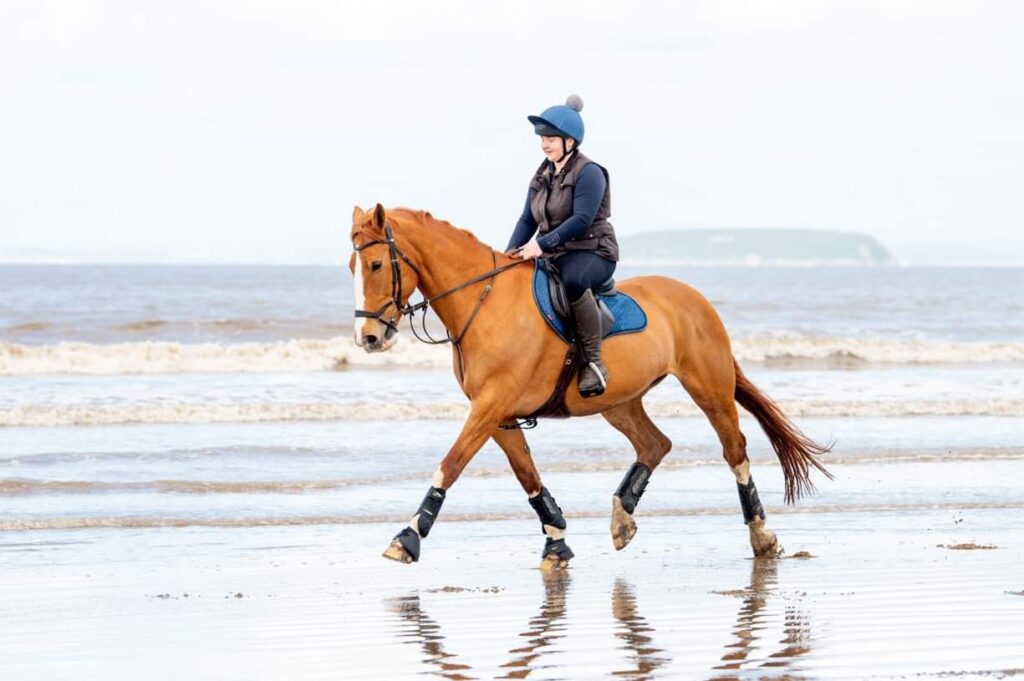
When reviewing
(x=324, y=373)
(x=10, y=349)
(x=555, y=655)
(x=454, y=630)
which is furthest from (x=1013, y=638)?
(x=10, y=349)

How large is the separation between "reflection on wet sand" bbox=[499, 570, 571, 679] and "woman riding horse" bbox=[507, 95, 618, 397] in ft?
3.82

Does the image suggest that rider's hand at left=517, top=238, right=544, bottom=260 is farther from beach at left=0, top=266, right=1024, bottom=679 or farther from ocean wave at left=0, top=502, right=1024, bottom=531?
ocean wave at left=0, top=502, right=1024, bottom=531

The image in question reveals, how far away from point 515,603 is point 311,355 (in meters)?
21.2

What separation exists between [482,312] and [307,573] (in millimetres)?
1884

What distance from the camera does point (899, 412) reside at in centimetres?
1844

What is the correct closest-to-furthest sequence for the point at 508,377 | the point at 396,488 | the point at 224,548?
the point at 508,377
the point at 224,548
the point at 396,488

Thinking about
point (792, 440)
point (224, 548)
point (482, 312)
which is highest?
point (482, 312)

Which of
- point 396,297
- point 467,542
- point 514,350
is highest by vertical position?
point 396,297

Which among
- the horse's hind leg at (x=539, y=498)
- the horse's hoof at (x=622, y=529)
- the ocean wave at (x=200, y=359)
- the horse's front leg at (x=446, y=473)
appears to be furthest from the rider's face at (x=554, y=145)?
the ocean wave at (x=200, y=359)

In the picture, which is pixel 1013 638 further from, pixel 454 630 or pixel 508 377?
pixel 508 377

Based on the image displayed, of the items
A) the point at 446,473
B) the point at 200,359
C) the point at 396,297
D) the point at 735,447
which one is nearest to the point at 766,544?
the point at 735,447

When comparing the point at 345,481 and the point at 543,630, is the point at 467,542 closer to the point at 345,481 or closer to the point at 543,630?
the point at 543,630

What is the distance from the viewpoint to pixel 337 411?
1817cm

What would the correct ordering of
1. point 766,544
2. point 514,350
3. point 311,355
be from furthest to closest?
1. point 311,355
2. point 766,544
3. point 514,350
